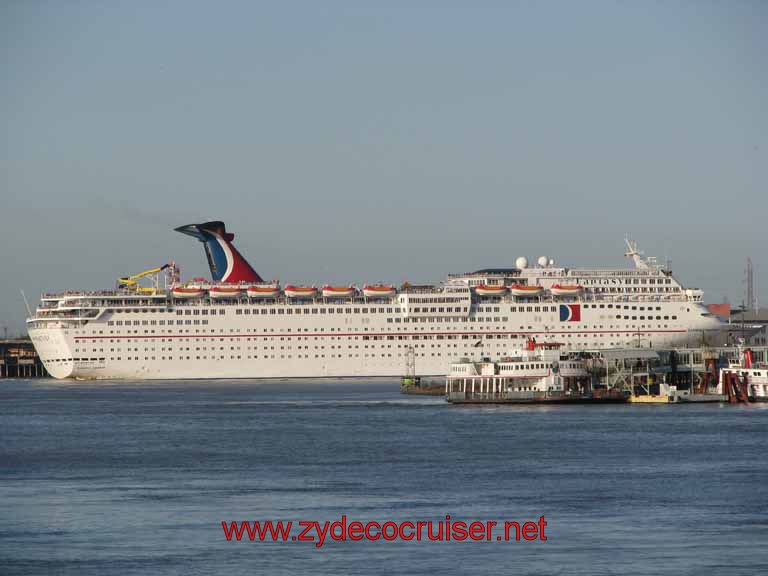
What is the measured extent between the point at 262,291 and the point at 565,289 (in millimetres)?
22708

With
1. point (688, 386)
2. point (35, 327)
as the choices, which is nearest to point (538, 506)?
point (688, 386)

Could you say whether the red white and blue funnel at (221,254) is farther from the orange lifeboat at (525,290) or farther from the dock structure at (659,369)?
the dock structure at (659,369)

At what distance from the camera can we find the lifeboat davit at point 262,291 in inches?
4232

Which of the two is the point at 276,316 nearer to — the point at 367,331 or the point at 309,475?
the point at 367,331

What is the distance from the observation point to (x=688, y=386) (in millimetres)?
78000

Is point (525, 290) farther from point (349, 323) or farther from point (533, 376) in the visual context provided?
point (533, 376)

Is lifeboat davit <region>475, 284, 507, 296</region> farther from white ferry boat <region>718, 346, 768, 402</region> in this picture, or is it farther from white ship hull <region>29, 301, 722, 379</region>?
white ferry boat <region>718, 346, 768, 402</region>

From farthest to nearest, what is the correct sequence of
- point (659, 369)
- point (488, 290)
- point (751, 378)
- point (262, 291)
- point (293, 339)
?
point (488, 290), point (262, 291), point (293, 339), point (659, 369), point (751, 378)

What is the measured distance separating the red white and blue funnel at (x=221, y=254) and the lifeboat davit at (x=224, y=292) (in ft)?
18.8

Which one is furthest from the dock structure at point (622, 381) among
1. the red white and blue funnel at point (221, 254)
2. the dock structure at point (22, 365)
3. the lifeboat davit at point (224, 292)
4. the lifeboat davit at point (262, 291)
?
the dock structure at point (22, 365)

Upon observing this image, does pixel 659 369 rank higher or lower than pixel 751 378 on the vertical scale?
higher

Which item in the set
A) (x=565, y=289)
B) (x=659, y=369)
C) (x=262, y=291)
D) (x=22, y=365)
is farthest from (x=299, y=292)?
(x=22, y=365)

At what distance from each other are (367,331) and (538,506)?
72605 mm

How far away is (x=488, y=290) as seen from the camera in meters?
110
